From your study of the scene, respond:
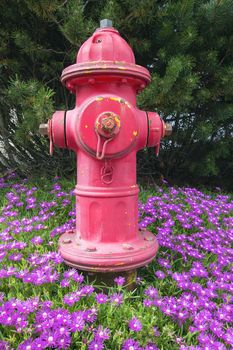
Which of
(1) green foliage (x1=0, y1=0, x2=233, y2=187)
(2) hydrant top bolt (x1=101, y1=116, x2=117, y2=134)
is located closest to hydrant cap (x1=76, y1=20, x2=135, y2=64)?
(2) hydrant top bolt (x1=101, y1=116, x2=117, y2=134)

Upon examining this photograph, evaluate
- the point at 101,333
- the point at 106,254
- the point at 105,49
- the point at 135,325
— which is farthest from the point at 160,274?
the point at 105,49

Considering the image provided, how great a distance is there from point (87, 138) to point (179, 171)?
114 inches

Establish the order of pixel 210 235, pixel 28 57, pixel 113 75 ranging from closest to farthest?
pixel 113 75
pixel 210 235
pixel 28 57

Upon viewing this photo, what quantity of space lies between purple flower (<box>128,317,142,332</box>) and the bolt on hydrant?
344mm

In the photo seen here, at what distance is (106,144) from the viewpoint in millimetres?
1836

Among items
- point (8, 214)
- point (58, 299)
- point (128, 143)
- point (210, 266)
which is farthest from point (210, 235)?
point (8, 214)

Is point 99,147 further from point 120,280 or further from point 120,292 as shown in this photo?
point 120,292

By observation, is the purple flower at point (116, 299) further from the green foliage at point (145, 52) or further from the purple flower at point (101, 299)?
the green foliage at point (145, 52)

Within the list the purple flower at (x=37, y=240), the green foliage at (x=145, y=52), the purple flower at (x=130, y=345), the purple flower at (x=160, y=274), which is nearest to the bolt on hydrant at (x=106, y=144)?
the purple flower at (x=160, y=274)

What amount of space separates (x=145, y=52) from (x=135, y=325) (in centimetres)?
281

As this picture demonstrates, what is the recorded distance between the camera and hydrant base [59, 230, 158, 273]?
183cm

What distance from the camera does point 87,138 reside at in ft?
6.09

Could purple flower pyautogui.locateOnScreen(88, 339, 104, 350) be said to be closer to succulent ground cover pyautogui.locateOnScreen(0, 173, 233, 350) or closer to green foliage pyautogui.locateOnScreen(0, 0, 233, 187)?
succulent ground cover pyautogui.locateOnScreen(0, 173, 233, 350)

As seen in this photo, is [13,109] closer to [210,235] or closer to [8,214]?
[8,214]
